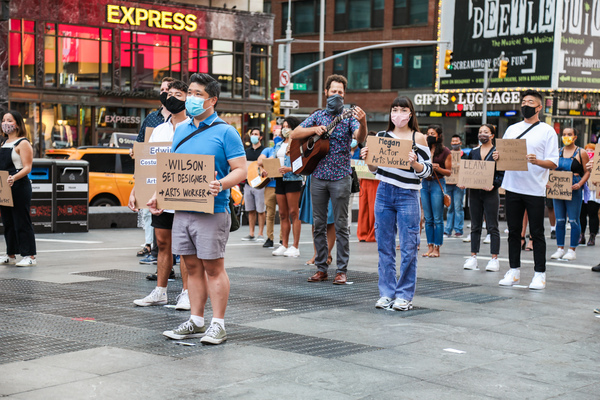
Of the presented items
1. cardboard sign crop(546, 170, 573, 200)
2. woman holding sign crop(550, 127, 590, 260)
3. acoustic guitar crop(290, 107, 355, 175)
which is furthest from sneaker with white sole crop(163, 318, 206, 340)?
cardboard sign crop(546, 170, 573, 200)

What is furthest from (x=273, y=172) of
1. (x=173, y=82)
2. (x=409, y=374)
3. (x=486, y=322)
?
(x=409, y=374)

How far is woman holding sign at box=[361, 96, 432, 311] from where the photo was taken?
7.93 meters

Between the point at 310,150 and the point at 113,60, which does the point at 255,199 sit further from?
the point at 113,60

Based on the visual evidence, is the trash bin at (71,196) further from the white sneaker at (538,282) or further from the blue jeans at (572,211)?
the white sneaker at (538,282)

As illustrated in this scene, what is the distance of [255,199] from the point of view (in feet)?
49.7

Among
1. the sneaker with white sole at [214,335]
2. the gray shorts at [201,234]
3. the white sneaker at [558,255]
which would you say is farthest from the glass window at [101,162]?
the sneaker with white sole at [214,335]

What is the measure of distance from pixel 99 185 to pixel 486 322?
13.0 meters

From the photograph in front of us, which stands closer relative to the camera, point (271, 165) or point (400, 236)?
point (400, 236)

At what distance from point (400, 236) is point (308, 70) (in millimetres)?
49114

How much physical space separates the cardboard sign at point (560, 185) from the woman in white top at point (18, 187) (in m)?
7.79

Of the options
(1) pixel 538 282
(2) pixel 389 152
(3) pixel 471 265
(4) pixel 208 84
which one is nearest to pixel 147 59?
(3) pixel 471 265

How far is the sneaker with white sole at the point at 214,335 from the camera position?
6129 millimetres

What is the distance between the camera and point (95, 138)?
38.0 m

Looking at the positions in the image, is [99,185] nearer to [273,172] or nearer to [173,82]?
[273,172]
